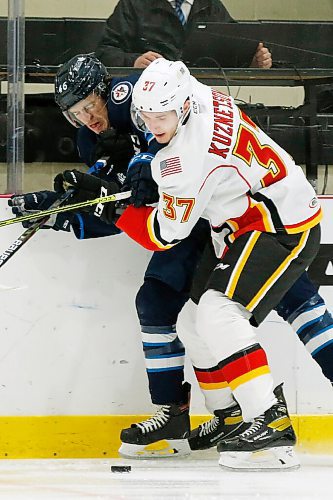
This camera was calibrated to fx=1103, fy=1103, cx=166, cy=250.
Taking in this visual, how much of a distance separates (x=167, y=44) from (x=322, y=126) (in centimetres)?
57

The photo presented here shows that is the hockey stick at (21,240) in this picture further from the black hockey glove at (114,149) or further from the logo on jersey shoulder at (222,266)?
the logo on jersey shoulder at (222,266)

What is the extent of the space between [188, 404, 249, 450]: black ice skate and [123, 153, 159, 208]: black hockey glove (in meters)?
0.69

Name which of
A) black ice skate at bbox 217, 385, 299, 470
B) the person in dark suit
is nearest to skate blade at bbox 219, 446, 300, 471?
black ice skate at bbox 217, 385, 299, 470

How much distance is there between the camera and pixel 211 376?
322cm

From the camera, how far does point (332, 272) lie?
3.46 m

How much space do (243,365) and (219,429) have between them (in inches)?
17.7

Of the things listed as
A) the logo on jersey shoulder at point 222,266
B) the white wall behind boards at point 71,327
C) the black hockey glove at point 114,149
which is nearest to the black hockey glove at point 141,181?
the black hockey glove at point 114,149

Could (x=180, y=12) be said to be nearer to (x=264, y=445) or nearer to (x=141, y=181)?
(x=141, y=181)

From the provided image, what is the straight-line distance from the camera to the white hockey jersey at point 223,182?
283 centimetres

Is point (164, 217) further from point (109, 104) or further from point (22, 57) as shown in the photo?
point (22, 57)

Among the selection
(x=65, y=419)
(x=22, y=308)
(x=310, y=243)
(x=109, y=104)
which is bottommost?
(x=65, y=419)

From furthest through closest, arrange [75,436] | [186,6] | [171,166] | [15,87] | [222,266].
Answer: [186,6] → [15,87] → [75,436] → [222,266] → [171,166]

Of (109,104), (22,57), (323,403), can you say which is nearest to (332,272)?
(323,403)

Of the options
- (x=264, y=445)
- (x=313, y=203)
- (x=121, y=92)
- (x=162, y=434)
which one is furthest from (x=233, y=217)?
(x=162, y=434)
